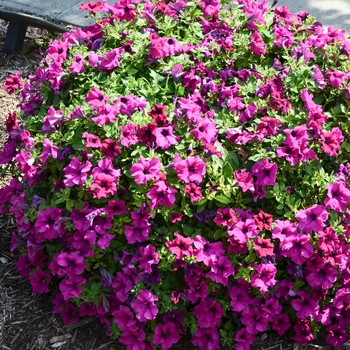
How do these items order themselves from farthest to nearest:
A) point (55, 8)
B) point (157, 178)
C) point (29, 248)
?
1. point (55, 8)
2. point (29, 248)
3. point (157, 178)

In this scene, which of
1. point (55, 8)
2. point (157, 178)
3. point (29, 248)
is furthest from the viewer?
point (55, 8)

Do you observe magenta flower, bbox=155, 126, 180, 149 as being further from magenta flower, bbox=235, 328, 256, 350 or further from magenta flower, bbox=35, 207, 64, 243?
magenta flower, bbox=235, 328, 256, 350

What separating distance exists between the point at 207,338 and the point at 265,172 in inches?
31.4

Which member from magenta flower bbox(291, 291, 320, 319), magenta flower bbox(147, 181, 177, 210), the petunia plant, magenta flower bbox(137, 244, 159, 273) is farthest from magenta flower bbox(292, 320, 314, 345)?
magenta flower bbox(147, 181, 177, 210)

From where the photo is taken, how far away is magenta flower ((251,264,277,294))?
2.86m

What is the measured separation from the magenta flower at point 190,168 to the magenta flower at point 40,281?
930 mm

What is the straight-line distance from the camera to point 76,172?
2918 mm

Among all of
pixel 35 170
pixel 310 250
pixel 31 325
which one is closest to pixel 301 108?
pixel 310 250

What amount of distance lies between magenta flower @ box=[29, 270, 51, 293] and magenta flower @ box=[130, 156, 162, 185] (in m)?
0.83

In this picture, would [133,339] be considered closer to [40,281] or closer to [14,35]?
[40,281]

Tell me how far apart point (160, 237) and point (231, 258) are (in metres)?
0.31

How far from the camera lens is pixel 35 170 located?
307 centimetres

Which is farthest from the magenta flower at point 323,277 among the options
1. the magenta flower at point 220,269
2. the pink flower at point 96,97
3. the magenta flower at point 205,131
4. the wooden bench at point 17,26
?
the wooden bench at point 17,26

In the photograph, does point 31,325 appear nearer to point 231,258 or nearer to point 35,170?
point 35,170
